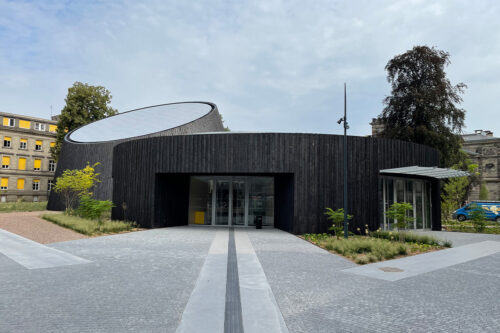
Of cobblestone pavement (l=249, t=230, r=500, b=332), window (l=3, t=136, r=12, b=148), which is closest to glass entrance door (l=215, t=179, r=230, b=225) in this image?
cobblestone pavement (l=249, t=230, r=500, b=332)

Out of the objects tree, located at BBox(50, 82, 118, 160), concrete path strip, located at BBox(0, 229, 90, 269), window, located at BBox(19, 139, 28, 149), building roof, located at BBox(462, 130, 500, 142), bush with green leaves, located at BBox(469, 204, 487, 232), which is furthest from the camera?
building roof, located at BBox(462, 130, 500, 142)

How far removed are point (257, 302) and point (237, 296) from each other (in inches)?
19.5

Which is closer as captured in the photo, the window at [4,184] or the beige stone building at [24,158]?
the window at [4,184]

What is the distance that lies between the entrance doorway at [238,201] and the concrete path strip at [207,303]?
1095cm

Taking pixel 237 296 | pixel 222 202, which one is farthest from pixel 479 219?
pixel 237 296

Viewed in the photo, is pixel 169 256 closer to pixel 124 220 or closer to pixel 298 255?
pixel 298 255

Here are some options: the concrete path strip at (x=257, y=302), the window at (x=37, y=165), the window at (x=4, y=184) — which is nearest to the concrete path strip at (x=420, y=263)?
the concrete path strip at (x=257, y=302)

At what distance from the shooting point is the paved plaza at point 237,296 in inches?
161

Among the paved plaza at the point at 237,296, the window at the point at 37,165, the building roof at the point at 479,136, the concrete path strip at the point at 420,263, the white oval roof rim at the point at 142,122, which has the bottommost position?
the concrete path strip at the point at 420,263

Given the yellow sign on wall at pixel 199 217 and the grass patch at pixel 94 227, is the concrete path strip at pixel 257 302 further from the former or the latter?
the yellow sign on wall at pixel 199 217

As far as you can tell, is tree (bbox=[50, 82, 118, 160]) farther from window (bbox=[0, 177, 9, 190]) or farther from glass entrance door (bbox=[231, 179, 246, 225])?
glass entrance door (bbox=[231, 179, 246, 225])

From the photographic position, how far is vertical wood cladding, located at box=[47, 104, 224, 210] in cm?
2361

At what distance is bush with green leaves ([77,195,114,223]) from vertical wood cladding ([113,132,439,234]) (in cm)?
111

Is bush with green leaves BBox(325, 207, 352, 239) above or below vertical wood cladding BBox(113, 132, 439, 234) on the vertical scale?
below
